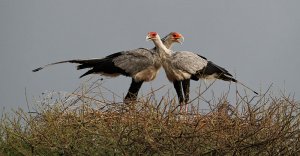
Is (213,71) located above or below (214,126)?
above

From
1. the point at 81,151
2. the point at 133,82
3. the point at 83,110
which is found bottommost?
the point at 81,151

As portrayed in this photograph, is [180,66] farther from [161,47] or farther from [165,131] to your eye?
[165,131]

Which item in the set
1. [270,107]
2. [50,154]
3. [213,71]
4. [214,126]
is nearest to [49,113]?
[50,154]

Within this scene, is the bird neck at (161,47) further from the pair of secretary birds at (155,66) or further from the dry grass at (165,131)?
the dry grass at (165,131)

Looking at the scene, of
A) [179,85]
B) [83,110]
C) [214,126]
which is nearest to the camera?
[214,126]

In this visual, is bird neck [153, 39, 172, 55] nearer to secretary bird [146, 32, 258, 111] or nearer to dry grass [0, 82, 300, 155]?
secretary bird [146, 32, 258, 111]

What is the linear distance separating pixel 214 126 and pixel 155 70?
4158 millimetres

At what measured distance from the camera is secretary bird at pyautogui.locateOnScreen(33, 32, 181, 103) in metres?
12.6

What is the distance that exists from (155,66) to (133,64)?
42cm

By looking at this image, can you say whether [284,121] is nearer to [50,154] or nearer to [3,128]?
[50,154]

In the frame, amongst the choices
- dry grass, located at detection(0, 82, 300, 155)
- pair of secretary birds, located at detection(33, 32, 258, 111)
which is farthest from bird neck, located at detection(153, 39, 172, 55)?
dry grass, located at detection(0, 82, 300, 155)

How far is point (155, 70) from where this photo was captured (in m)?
12.6

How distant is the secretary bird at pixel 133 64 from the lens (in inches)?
496

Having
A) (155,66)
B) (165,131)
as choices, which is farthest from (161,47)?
(165,131)
